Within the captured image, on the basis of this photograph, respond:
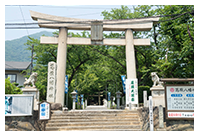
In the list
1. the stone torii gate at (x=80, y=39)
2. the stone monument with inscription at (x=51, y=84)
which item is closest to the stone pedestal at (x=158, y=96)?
the stone torii gate at (x=80, y=39)

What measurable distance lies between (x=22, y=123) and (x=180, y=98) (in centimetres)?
766

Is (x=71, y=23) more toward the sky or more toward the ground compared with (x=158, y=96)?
more toward the sky

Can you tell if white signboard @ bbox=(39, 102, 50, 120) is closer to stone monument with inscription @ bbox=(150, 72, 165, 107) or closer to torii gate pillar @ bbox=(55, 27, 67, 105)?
torii gate pillar @ bbox=(55, 27, 67, 105)

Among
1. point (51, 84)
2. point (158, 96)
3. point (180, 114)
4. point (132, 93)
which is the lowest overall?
point (180, 114)

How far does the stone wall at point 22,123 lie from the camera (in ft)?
27.6

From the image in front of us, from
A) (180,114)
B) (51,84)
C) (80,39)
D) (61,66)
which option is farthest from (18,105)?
(180,114)

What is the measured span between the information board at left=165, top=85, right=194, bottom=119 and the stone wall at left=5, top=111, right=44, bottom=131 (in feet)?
21.0

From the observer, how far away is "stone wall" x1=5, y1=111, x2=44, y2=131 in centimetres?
842

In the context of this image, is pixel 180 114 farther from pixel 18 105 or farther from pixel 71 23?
pixel 71 23

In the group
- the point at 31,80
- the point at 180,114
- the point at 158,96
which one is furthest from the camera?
the point at 31,80

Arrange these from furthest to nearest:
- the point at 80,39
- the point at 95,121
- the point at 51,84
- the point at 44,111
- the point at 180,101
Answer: the point at 80,39
the point at 51,84
the point at 95,121
the point at 44,111
the point at 180,101

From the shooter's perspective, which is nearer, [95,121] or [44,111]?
[44,111]

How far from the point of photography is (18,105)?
8.65 metres

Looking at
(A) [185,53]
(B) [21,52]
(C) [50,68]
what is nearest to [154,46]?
(A) [185,53]
